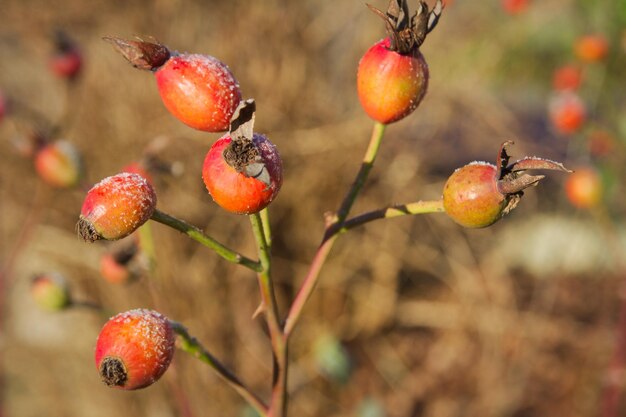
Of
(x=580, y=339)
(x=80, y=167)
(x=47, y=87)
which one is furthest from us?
(x=47, y=87)

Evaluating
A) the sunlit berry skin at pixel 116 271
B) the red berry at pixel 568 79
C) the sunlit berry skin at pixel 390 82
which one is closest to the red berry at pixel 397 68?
the sunlit berry skin at pixel 390 82

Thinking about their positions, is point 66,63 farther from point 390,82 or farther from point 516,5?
point 516,5

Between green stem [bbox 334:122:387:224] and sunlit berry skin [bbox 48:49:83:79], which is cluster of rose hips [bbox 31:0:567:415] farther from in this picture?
sunlit berry skin [bbox 48:49:83:79]

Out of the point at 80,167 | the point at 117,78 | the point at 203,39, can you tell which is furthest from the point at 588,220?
the point at 80,167

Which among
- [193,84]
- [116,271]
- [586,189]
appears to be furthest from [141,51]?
[586,189]

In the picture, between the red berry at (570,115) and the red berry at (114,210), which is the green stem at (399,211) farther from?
the red berry at (570,115)

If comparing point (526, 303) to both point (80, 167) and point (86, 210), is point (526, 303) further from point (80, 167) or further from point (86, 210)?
point (86, 210)

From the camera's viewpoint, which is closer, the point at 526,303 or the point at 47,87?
the point at 526,303
